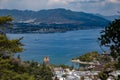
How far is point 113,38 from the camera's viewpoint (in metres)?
3.97

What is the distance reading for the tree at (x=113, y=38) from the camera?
3936mm

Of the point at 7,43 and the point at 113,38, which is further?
the point at 7,43

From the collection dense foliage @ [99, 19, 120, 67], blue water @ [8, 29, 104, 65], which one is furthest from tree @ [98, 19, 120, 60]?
blue water @ [8, 29, 104, 65]

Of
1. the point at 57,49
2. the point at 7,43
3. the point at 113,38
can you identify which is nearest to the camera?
the point at 113,38

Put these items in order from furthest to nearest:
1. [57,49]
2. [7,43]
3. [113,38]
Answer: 1. [57,49]
2. [7,43]
3. [113,38]

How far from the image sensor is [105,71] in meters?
3.88

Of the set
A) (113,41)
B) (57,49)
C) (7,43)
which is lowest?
(57,49)

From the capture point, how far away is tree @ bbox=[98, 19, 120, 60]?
3936 mm

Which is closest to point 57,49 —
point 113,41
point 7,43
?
point 7,43

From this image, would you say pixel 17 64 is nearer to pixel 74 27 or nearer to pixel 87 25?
pixel 74 27

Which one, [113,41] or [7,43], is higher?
[113,41]

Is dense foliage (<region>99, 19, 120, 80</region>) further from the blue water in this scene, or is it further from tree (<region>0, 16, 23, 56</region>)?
the blue water

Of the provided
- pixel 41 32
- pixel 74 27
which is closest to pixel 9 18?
pixel 41 32

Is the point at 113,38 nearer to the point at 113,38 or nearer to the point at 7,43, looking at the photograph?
the point at 113,38
